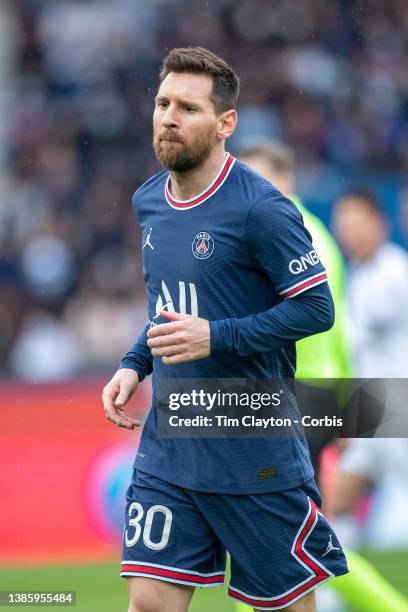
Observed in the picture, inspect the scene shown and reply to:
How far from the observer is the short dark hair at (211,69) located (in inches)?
146

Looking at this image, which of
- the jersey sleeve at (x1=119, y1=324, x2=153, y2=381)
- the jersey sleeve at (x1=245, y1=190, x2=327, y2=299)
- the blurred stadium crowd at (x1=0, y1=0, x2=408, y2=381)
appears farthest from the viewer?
the blurred stadium crowd at (x1=0, y1=0, x2=408, y2=381)

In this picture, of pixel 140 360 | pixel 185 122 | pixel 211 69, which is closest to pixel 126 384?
pixel 140 360

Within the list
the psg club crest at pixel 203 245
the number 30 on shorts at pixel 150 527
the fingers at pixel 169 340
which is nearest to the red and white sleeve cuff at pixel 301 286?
A: the psg club crest at pixel 203 245

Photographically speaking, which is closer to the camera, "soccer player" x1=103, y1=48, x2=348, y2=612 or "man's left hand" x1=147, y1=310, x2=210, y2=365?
"man's left hand" x1=147, y1=310, x2=210, y2=365

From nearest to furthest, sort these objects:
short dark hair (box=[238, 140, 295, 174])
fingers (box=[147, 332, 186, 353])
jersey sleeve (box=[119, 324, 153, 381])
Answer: fingers (box=[147, 332, 186, 353])
jersey sleeve (box=[119, 324, 153, 381])
short dark hair (box=[238, 140, 295, 174])

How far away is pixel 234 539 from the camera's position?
367 centimetres

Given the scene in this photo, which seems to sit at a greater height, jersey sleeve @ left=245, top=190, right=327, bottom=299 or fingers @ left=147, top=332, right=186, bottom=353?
jersey sleeve @ left=245, top=190, right=327, bottom=299

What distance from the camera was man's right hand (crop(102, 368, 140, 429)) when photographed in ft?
12.3

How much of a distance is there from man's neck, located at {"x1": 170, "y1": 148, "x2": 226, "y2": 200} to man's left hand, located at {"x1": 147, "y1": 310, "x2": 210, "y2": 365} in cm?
46

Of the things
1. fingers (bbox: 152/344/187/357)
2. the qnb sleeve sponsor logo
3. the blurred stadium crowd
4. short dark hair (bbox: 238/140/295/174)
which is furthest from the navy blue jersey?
the blurred stadium crowd

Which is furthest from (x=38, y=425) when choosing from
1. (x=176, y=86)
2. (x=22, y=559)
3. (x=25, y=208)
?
(x=176, y=86)

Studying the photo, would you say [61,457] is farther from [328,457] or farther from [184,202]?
[184,202]

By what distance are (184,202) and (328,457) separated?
2576 mm

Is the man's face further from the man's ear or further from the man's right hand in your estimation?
the man's right hand
